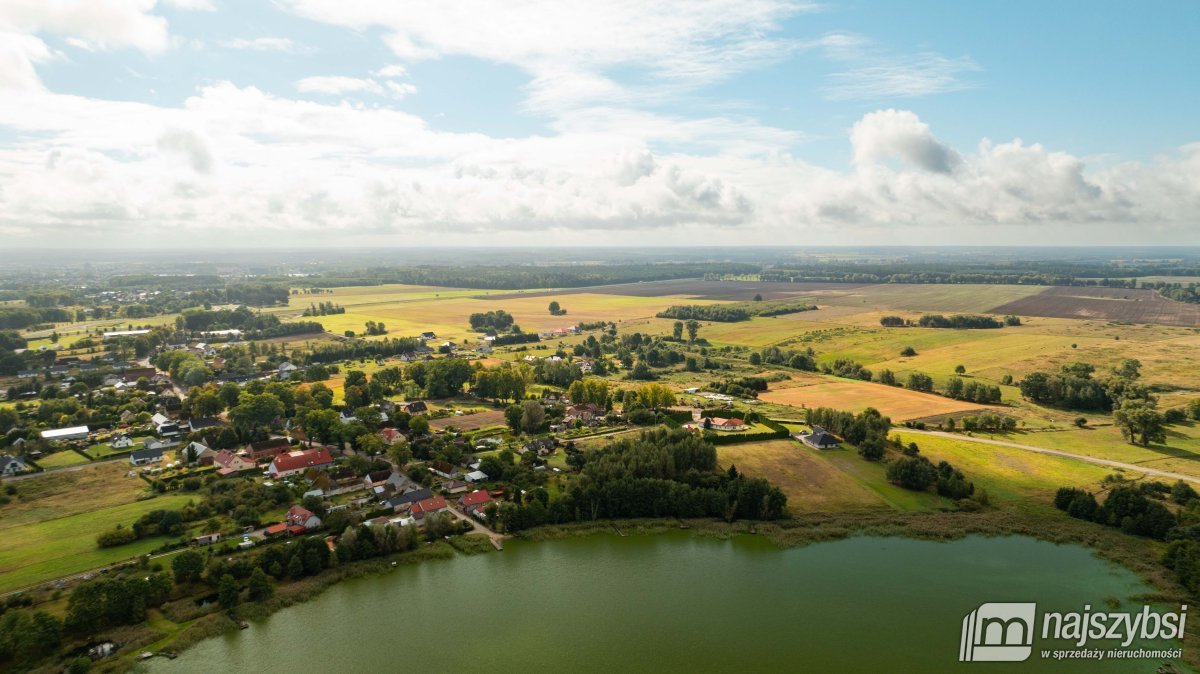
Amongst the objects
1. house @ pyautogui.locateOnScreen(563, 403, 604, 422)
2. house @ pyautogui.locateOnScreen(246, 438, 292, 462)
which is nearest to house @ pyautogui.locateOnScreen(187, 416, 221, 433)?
house @ pyautogui.locateOnScreen(246, 438, 292, 462)

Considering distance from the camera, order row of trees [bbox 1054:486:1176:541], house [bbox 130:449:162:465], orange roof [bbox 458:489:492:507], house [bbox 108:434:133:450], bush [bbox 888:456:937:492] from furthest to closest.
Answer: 1. house [bbox 108:434:133:450]
2. house [bbox 130:449:162:465]
3. bush [bbox 888:456:937:492]
4. orange roof [bbox 458:489:492:507]
5. row of trees [bbox 1054:486:1176:541]

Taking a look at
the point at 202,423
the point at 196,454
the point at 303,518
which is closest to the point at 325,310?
the point at 202,423

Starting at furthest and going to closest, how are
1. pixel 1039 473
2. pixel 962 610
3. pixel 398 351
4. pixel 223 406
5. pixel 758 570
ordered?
pixel 398 351 → pixel 223 406 → pixel 1039 473 → pixel 758 570 → pixel 962 610

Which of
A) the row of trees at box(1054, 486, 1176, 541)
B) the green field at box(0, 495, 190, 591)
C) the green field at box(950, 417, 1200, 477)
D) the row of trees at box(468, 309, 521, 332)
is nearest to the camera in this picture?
the green field at box(0, 495, 190, 591)

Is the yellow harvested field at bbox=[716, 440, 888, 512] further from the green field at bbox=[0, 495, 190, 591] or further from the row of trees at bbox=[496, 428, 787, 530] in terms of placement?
the green field at bbox=[0, 495, 190, 591]

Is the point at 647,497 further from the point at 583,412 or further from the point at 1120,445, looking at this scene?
the point at 1120,445

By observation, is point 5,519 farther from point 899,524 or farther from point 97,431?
point 899,524

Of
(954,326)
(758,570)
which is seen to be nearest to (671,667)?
(758,570)
